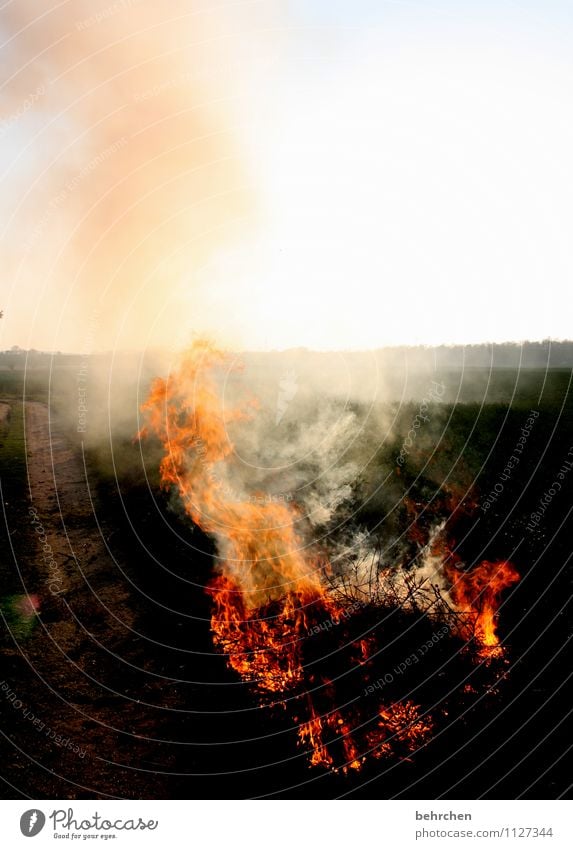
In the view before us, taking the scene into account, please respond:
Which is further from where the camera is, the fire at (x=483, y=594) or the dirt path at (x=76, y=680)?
the fire at (x=483, y=594)

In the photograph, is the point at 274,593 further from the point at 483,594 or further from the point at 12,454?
the point at 12,454

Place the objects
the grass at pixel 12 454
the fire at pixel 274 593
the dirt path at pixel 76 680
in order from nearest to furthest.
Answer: the fire at pixel 274 593
the dirt path at pixel 76 680
the grass at pixel 12 454

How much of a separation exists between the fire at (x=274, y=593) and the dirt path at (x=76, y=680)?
262 centimetres

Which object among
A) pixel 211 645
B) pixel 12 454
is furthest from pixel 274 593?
pixel 12 454

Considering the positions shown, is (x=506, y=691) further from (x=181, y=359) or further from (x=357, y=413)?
(x=181, y=359)

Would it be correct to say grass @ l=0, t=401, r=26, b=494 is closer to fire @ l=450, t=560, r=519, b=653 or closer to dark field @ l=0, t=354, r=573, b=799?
dark field @ l=0, t=354, r=573, b=799

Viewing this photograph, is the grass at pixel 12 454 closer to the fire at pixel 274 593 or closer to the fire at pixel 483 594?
the fire at pixel 274 593

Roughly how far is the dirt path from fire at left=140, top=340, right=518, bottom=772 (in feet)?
8.60

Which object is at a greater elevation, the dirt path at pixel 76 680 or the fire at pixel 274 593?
the fire at pixel 274 593

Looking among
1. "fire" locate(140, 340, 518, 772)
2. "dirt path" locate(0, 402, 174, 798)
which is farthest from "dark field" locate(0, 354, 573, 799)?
"fire" locate(140, 340, 518, 772)

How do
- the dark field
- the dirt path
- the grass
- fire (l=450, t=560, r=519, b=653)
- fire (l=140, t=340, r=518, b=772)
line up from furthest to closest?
the grass
fire (l=450, t=560, r=519, b=653)
the dirt path
fire (l=140, t=340, r=518, b=772)
the dark field

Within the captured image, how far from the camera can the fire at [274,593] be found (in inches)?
331

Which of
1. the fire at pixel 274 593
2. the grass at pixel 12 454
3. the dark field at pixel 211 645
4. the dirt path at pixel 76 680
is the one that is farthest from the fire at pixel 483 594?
the grass at pixel 12 454

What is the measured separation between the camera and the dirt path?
335 inches
